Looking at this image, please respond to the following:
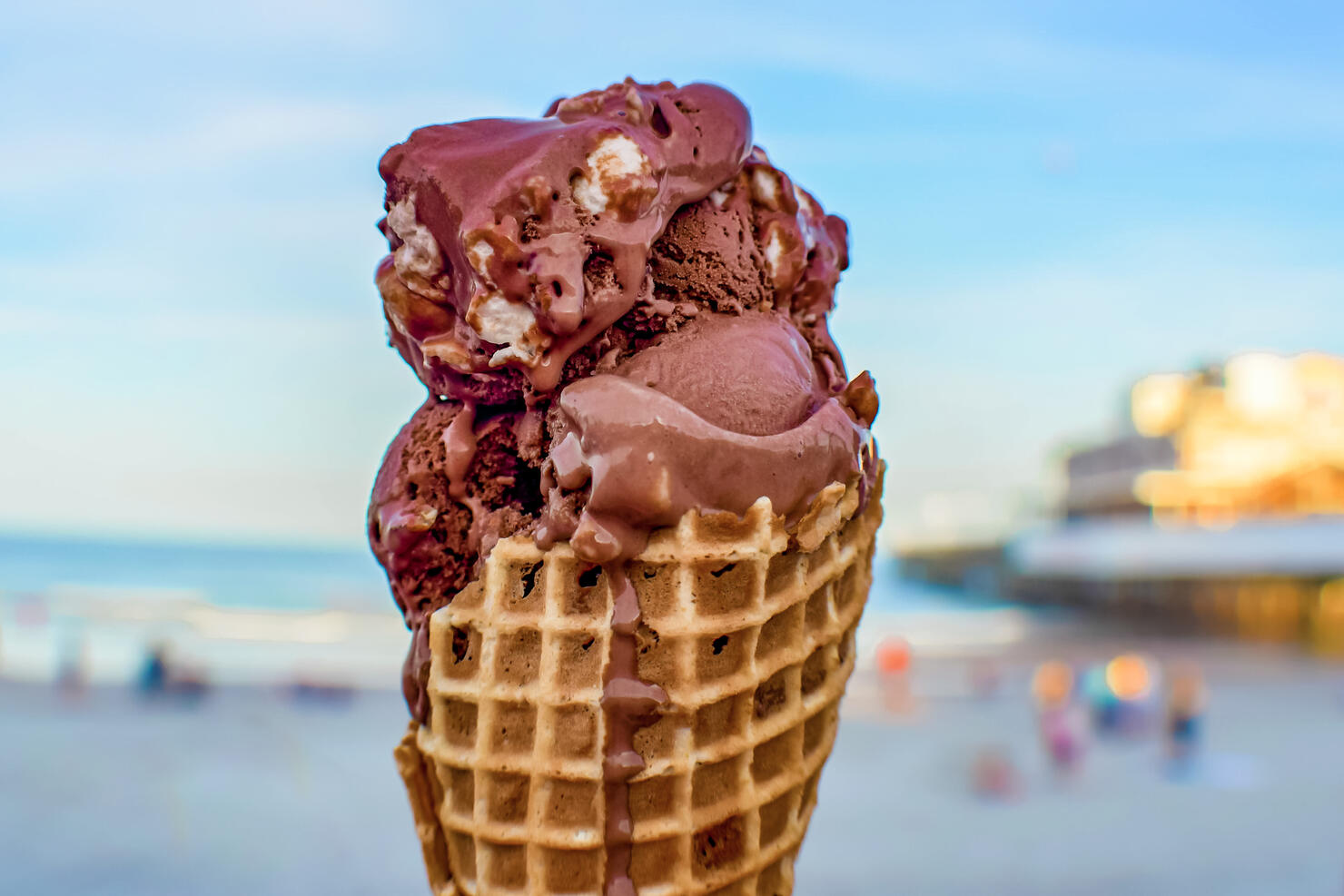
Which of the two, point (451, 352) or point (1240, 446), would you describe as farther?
point (1240, 446)

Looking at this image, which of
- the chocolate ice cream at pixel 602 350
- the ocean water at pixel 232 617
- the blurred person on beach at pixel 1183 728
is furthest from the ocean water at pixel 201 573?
the chocolate ice cream at pixel 602 350

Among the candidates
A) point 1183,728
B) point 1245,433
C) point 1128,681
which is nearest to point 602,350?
point 1183,728

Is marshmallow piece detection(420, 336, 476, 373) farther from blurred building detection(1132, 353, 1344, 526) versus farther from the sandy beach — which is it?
blurred building detection(1132, 353, 1344, 526)

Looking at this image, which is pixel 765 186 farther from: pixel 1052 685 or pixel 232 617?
pixel 232 617

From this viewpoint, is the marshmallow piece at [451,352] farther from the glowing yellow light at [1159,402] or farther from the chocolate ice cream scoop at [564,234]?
the glowing yellow light at [1159,402]

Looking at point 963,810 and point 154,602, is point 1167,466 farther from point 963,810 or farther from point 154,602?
point 154,602

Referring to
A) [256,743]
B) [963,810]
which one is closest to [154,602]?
[256,743]
